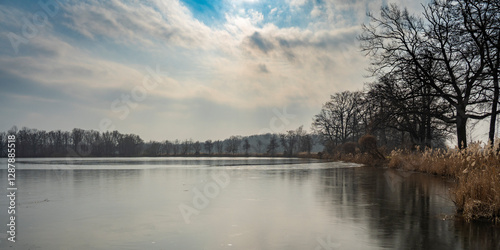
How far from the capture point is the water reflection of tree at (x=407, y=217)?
601 centimetres

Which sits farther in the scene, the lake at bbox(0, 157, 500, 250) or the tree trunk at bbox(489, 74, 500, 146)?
the tree trunk at bbox(489, 74, 500, 146)

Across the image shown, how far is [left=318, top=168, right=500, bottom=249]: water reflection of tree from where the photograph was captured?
6012 mm

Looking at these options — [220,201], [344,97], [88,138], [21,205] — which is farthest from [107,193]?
[88,138]

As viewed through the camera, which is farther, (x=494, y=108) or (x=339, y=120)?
(x=339, y=120)

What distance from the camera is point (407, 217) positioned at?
821 cm

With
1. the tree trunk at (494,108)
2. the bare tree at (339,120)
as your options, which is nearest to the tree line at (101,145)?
the bare tree at (339,120)

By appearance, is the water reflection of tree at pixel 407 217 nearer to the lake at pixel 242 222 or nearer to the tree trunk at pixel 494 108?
the lake at pixel 242 222

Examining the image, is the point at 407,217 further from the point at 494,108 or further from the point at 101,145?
the point at 101,145

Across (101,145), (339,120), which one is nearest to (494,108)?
(339,120)

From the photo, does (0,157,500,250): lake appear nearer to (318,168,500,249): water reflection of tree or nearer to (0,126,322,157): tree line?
(318,168,500,249): water reflection of tree

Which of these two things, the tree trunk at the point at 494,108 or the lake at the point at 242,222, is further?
the tree trunk at the point at 494,108

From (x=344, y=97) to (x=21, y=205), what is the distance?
61.6 m

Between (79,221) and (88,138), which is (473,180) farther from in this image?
(88,138)

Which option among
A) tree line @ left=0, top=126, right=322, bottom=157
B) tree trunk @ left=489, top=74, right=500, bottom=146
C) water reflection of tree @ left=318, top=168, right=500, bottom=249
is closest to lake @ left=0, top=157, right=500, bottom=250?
water reflection of tree @ left=318, top=168, right=500, bottom=249
